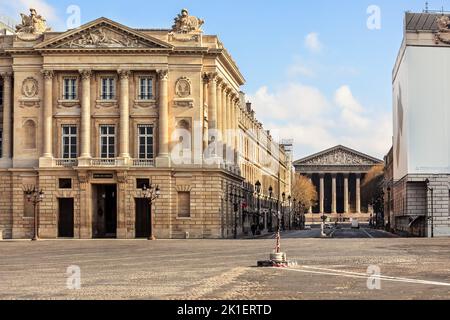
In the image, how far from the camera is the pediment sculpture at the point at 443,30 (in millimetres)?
82438

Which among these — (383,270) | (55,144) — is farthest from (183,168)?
(383,270)

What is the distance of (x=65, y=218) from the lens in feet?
267

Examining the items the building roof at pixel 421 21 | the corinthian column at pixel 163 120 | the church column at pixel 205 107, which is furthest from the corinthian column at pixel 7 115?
the building roof at pixel 421 21

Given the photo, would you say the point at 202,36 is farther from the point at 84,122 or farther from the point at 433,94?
the point at 433,94

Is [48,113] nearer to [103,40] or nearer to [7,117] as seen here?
[7,117]

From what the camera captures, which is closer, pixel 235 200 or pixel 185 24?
pixel 185 24

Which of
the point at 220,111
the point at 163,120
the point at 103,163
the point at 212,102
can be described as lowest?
the point at 103,163

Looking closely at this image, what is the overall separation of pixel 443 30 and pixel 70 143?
37.4m

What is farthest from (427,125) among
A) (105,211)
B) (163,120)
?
(105,211)

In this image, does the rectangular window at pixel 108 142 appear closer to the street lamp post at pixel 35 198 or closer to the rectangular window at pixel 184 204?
the street lamp post at pixel 35 198

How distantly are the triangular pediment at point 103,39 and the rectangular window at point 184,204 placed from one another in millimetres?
13934

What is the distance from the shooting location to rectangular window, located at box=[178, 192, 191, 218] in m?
81.1

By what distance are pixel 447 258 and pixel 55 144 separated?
50541 millimetres

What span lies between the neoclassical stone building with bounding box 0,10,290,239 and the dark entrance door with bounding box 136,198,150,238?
0.09 m
